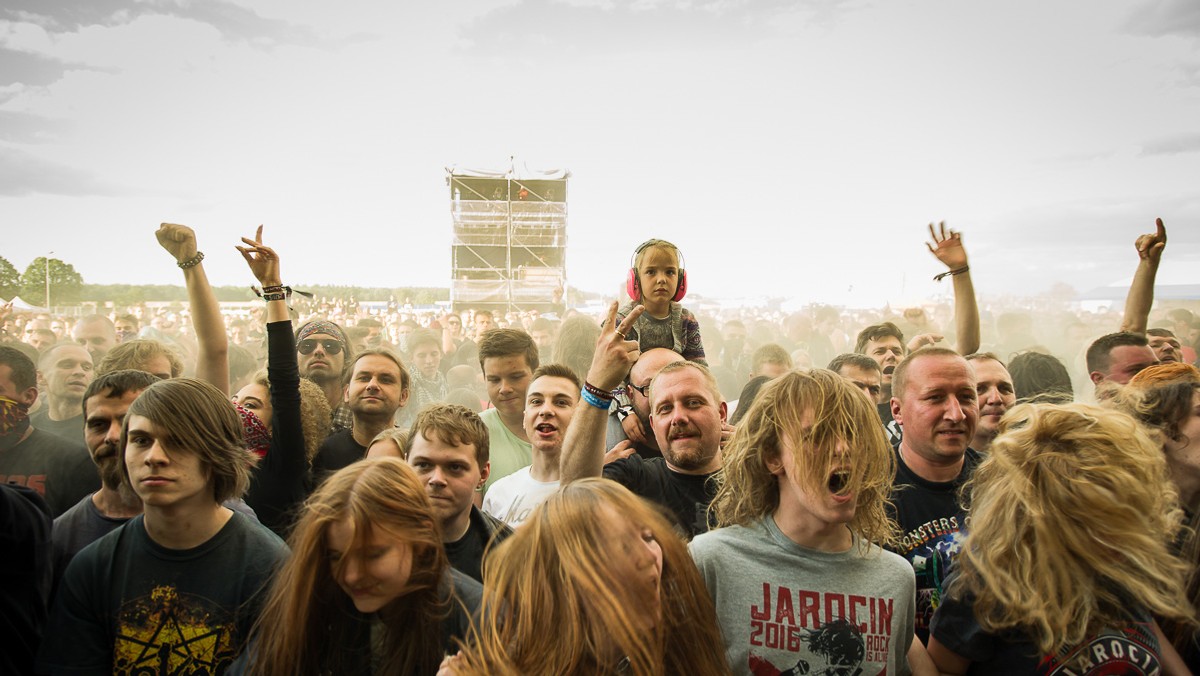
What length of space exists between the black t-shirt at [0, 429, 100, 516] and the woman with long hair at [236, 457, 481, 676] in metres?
1.58

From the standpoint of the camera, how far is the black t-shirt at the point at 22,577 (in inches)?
67.5

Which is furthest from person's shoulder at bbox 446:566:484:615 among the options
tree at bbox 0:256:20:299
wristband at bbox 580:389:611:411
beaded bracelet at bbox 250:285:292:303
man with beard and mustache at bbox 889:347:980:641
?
tree at bbox 0:256:20:299

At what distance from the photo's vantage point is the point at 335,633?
1.56 meters

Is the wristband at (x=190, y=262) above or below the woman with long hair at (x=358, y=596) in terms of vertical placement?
above

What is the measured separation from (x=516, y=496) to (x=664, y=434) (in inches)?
28.4

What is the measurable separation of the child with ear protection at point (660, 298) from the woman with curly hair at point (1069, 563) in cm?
174

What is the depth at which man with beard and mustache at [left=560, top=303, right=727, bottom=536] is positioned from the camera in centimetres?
220

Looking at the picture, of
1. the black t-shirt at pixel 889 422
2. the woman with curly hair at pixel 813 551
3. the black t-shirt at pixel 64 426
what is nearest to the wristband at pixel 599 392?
the woman with curly hair at pixel 813 551

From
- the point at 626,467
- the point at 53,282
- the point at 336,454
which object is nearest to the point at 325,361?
the point at 336,454

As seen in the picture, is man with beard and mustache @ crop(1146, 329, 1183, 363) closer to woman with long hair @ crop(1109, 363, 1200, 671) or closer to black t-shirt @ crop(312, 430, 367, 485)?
woman with long hair @ crop(1109, 363, 1200, 671)

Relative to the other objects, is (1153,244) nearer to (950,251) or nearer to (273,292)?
(950,251)

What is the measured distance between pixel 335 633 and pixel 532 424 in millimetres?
1321

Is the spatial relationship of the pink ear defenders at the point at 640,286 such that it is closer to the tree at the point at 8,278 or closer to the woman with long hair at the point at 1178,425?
the woman with long hair at the point at 1178,425

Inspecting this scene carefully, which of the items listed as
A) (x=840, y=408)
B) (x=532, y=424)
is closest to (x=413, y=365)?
(x=532, y=424)
